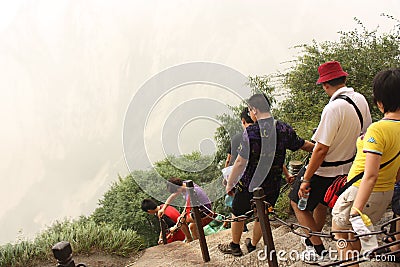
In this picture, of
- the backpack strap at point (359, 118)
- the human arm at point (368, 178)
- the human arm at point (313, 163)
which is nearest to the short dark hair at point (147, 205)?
the human arm at point (313, 163)

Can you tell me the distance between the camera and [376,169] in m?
2.17

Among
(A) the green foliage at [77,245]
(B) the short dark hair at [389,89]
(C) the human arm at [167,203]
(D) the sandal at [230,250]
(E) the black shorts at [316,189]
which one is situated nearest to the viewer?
(B) the short dark hair at [389,89]

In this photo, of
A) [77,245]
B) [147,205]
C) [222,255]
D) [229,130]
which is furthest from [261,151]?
[229,130]

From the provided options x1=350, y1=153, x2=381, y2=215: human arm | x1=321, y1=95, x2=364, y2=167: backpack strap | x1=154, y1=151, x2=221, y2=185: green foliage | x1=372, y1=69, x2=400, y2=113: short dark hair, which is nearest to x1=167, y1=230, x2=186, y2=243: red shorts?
x1=321, y1=95, x2=364, y2=167: backpack strap

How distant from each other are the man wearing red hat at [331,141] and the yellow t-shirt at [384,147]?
401mm

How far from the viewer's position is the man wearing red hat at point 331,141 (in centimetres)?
277

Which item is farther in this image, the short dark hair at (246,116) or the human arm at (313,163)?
the short dark hair at (246,116)

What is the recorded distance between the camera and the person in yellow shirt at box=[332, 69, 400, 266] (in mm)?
2188

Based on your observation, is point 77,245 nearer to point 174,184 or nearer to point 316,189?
point 174,184

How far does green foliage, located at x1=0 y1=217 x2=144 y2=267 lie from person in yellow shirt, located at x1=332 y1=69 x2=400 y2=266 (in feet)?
11.6

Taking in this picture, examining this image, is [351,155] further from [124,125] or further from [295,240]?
[124,125]

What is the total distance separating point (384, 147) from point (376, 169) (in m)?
0.14

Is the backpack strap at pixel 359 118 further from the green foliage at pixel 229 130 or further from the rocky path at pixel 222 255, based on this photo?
the green foliage at pixel 229 130

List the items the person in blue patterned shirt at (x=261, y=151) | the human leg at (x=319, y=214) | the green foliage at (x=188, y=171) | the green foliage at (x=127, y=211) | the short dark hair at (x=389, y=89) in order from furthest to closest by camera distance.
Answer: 1. the green foliage at (x=127, y=211)
2. the green foliage at (x=188, y=171)
3. the human leg at (x=319, y=214)
4. the person in blue patterned shirt at (x=261, y=151)
5. the short dark hair at (x=389, y=89)
